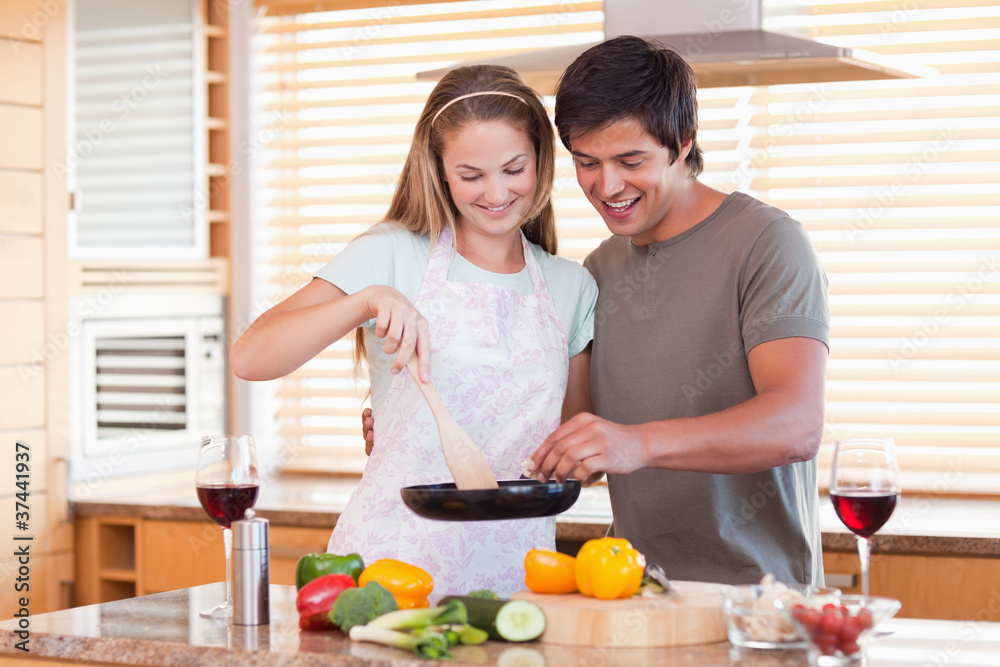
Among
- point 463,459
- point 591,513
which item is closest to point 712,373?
point 463,459

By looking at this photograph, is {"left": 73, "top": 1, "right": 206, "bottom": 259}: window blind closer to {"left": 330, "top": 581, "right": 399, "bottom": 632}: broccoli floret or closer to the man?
the man

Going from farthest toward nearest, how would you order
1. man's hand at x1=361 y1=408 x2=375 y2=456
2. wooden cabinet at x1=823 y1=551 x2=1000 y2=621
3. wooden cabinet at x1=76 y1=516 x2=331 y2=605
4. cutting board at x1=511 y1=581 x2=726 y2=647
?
wooden cabinet at x1=76 y1=516 x2=331 y2=605 < wooden cabinet at x1=823 y1=551 x2=1000 y2=621 < man's hand at x1=361 y1=408 x2=375 y2=456 < cutting board at x1=511 y1=581 x2=726 y2=647

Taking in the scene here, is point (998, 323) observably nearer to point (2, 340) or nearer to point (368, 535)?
point (368, 535)

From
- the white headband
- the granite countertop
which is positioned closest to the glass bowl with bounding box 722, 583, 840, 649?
the white headband

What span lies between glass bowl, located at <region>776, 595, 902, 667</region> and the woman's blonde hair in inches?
31.3

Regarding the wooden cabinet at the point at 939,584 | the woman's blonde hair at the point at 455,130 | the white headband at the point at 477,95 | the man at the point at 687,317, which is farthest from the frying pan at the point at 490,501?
the wooden cabinet at the point at 939,584

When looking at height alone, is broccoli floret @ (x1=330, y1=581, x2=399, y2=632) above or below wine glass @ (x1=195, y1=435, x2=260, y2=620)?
below

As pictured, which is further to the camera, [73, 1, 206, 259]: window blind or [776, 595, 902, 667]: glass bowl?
[73, 1, 206, 259]: window blind

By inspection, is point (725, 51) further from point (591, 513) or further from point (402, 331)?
point (591, 513)

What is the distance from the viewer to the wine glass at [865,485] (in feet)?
4.01

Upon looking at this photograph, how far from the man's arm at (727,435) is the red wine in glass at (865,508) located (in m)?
0.23

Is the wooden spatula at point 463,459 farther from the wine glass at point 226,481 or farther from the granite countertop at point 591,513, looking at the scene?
the granite countertop at point 591,513

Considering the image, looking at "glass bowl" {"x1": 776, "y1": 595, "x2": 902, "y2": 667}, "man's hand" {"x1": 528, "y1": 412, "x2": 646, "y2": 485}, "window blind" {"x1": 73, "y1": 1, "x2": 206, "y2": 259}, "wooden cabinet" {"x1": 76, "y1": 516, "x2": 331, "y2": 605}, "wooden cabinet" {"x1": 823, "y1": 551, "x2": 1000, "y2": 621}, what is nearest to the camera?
"glass bowl" {"x1": 776, "y1": 595, "x2": 902, "y2": 667}

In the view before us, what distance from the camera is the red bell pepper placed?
1263mm
